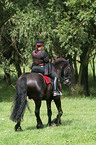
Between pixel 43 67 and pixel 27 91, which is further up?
pixel 43 67

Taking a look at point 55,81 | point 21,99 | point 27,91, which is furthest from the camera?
point 55,81

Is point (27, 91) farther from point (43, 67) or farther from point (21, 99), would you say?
point (43, 67)

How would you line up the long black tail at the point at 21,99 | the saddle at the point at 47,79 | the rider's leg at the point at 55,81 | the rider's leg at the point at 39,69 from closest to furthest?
the long black tail at the point at 21,99 < the saddle at the point at 47,79 < the rider's leg at the point at 39,69 < the rider's leg at the point at 55,81

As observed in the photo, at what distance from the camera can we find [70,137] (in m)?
8.63

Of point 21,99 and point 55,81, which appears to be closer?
point 21,99

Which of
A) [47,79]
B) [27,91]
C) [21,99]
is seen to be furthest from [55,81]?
[21,99]

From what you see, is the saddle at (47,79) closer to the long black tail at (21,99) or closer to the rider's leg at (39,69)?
the rider's leg at (39,69)

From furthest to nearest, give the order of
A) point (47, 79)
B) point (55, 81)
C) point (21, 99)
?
point (55, 81) < point (47, 79) < point (21, 99)

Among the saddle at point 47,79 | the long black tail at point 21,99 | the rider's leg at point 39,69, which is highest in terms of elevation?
the rider's leg at point 39,69

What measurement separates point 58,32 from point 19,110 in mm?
9332

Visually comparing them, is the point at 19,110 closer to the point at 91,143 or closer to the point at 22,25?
the point at 91,143

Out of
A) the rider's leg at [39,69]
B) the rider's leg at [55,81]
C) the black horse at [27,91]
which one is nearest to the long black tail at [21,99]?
the black horse at [27,91]

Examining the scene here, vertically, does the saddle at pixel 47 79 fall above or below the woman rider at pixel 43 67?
below

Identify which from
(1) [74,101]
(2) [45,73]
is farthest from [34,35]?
(2) [45,73]
